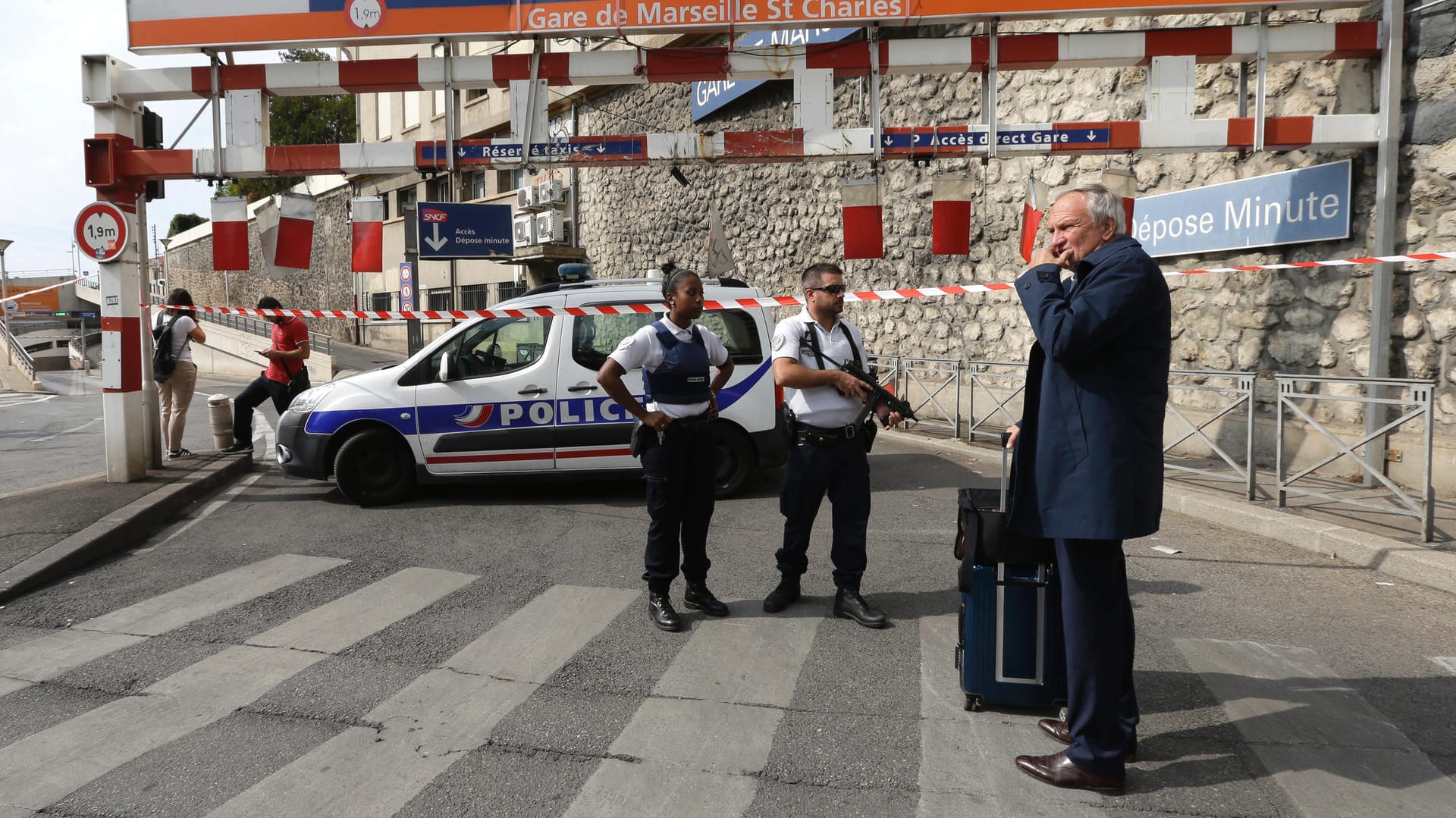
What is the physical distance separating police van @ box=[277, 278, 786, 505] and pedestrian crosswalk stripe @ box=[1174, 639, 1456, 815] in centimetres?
467

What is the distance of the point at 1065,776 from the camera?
3.08 m

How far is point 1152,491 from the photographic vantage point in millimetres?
3006

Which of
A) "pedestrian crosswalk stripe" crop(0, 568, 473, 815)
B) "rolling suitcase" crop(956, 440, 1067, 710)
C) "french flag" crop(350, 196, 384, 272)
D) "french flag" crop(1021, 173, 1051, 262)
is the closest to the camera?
"pedestrian crosswalk stripe" crop(0, 568, 473, 815)

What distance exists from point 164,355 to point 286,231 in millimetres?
2281

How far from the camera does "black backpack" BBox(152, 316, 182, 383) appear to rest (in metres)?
9.74

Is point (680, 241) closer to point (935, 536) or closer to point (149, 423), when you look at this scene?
point (149, 423)

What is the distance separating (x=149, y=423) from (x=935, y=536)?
7183 millimetres

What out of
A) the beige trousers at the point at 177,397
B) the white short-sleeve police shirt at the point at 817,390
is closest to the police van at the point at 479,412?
the beige trousers at the point at 177,397

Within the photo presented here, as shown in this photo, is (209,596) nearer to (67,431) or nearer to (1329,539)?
(1329,539)

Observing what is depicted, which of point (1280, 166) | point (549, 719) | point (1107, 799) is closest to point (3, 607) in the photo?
point (549, 719)

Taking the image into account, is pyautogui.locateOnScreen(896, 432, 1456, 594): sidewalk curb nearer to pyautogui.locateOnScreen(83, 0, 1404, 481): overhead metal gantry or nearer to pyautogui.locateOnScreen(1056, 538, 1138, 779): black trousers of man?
pyautogui.locateOnScreen(83, 0, 1404, 481): overhead metal gantry

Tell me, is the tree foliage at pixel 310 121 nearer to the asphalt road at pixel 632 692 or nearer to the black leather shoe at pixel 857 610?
the asphalt road at pixel 632 692

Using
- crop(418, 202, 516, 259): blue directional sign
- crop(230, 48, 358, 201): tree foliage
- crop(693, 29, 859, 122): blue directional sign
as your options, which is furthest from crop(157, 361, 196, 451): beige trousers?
crop(230, 48, 358, 201): tree foliage

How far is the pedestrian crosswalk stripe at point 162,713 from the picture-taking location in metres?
3.26
